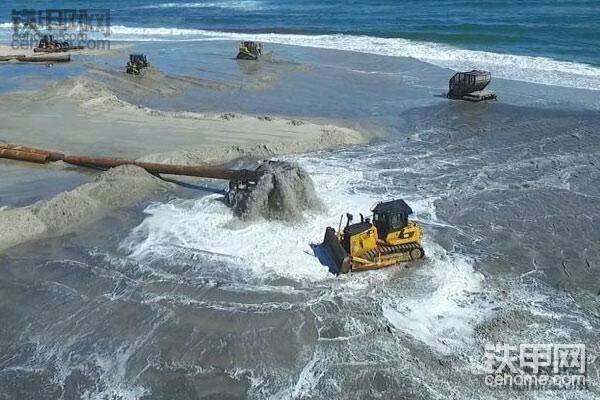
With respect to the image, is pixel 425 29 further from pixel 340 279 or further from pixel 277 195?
pixel 340 279

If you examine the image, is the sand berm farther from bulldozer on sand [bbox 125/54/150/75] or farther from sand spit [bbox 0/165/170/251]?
bulldozer on sand [bbox 125/54/150/75]

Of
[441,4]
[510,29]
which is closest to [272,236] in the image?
[510,29]

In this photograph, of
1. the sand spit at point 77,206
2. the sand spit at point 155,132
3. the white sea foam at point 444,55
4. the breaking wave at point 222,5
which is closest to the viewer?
the sand spit at point 77,206

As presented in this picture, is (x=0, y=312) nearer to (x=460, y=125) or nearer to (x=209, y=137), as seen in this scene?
(x=209, y=137)

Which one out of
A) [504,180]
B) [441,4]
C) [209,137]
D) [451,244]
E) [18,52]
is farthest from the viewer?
[441,4]

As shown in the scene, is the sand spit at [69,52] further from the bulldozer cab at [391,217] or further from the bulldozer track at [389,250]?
the bulldozer track at [389,250]

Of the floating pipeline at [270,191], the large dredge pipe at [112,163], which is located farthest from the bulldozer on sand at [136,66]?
the floating pipeline at [270,191]
